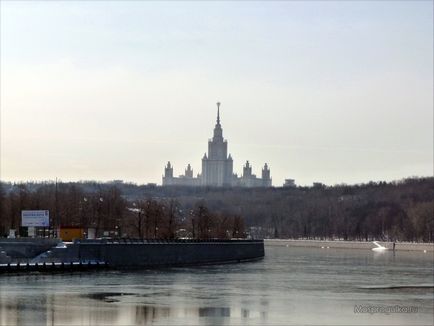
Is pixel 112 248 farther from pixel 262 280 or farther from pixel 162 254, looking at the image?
pixel 262 280

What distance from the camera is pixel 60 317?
50.2 meters

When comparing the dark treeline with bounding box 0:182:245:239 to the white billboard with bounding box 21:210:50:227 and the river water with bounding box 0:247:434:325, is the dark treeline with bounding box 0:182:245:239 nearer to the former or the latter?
the white billboard with bounding box 21:210:50:227

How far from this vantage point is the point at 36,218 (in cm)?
9975

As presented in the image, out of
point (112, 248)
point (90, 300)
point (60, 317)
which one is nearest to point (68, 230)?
point (112, 248)

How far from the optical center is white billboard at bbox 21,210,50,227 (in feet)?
326

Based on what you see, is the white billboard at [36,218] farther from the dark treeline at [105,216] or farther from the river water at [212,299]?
the dark treeline at [105,216]

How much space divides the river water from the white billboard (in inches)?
593

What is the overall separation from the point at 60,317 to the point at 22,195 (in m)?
79.9

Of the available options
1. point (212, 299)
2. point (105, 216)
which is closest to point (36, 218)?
point (105, 216)

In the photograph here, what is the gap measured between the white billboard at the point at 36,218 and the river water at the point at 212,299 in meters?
15.1

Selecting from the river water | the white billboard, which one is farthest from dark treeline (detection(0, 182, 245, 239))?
the river water

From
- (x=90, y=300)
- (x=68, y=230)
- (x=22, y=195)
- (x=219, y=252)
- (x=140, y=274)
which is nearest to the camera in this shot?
(x=90, y=300)

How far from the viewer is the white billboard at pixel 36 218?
99.4 m

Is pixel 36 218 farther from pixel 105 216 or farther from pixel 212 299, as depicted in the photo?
pixel 212 299
